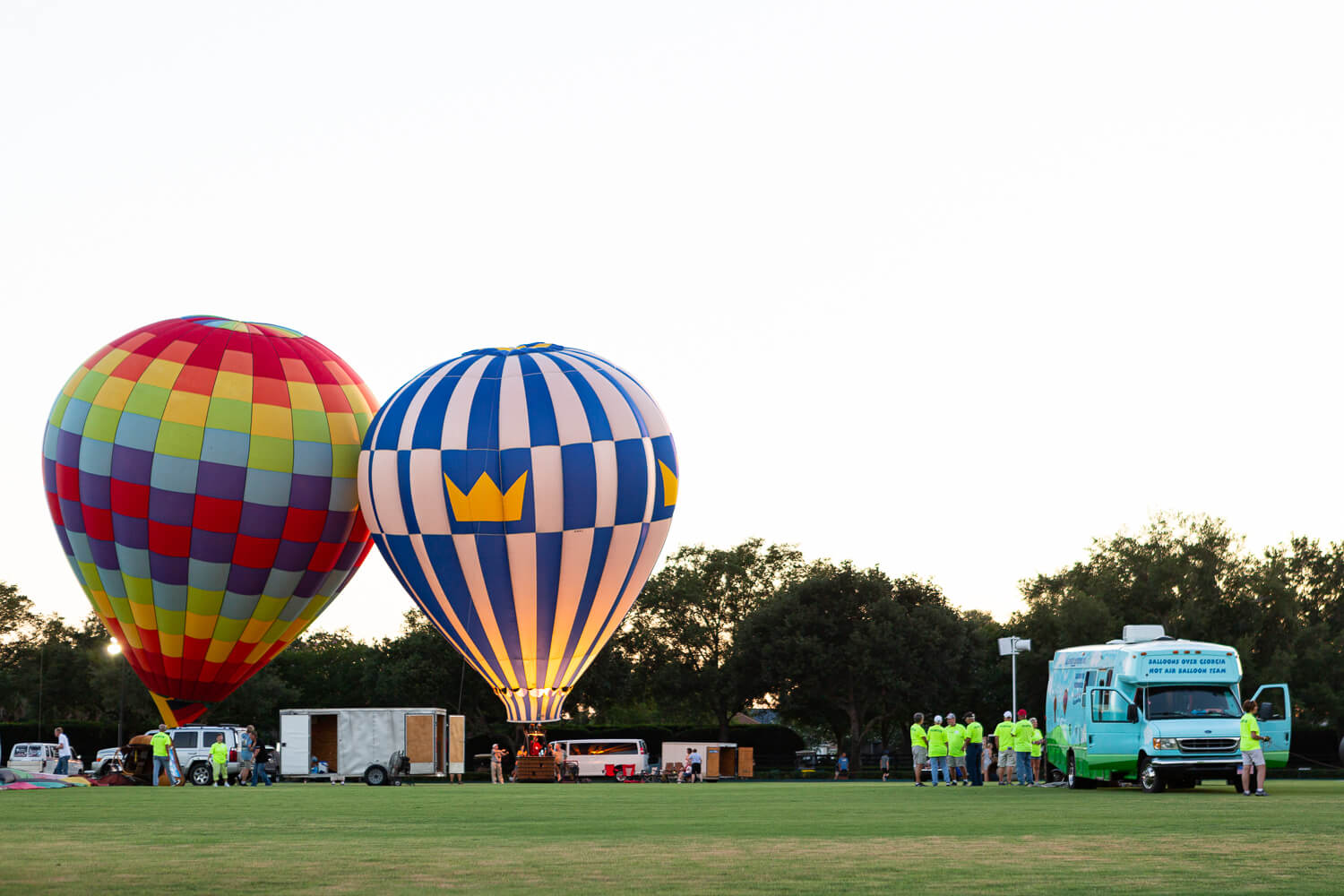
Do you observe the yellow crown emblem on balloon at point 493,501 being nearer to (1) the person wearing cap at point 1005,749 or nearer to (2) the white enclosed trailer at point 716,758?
(1) the person wearing cap at point 1005,749

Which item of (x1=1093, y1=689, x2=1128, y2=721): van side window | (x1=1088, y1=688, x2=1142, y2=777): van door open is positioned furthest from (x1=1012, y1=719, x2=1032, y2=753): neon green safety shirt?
(x1=1093, y1=689, x2=1128, y2=721): van side window

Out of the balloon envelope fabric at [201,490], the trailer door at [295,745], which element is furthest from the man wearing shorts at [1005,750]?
the trailer door at [295,745]

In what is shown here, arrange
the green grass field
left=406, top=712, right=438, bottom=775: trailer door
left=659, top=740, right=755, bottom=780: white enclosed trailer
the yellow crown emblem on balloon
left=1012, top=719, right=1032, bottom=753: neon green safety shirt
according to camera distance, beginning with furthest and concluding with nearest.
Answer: left=659, top=740, right=755, bottom=780: white enclosed trailer → left=406, top=712, right=438, bottom=775: trailer door → the yellow crown emblem on balloon → left=1012, top=719, right=1032, bottom=753: neon green safety shirt → the green grass field

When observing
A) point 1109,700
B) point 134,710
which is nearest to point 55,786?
point 1109,700

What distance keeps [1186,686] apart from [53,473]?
1125 inches

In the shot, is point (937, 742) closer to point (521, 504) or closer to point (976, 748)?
point (976, 748)

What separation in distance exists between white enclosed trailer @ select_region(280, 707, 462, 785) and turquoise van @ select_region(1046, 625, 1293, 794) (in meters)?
22.4

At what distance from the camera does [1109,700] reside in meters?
26.8

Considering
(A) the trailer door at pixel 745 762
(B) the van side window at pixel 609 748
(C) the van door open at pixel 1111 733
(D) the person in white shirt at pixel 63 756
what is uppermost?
(C) the van door open at pixel 1111 733

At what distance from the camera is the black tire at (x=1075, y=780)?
1121 inches

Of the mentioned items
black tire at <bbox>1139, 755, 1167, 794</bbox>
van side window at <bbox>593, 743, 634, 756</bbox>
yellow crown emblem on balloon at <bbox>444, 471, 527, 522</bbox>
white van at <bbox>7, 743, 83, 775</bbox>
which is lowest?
white van at <bbox>7, 743, 83, 775</bbox>

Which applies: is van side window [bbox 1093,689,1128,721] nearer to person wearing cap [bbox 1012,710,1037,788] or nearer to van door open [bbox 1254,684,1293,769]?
van door open [bbox 1254,684,1293,769]

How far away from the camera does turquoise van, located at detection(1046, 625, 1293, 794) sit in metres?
25.6

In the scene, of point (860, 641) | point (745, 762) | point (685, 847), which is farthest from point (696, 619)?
point (685, 847)
